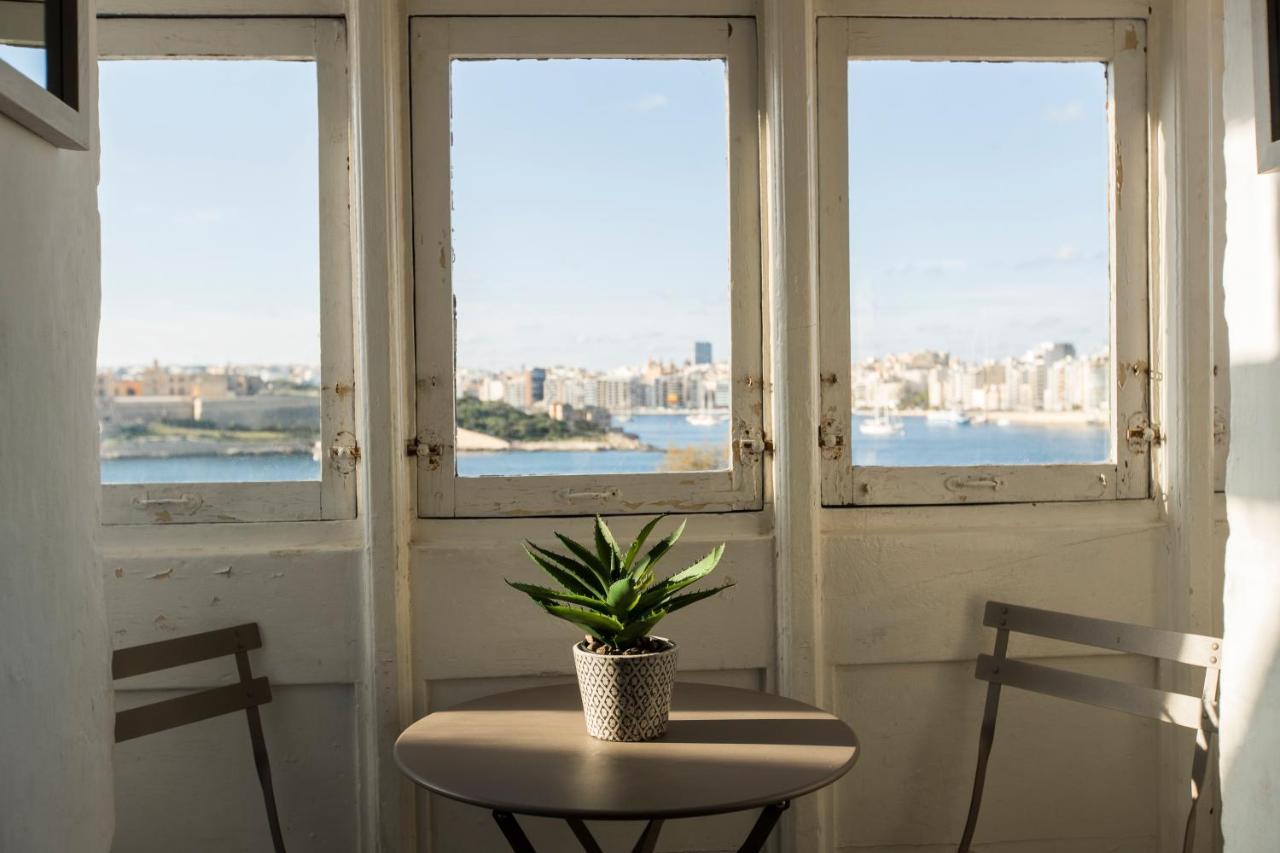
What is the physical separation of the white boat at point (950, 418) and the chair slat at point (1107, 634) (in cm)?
49

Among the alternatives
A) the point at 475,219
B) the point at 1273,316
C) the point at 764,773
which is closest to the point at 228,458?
the point at 475,219

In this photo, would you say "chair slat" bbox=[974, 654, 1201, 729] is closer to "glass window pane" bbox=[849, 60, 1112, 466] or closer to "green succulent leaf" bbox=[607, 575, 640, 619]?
"glass window pane" bbox=[849, 60, 1112, 466]

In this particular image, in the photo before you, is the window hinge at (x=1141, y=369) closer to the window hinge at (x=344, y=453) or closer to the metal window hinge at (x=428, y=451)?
the metal window hinge at (x=428, y=451)

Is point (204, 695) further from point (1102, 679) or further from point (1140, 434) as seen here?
point (1140, 434)

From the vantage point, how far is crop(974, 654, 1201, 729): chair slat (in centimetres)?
239

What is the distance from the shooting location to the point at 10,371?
166cm


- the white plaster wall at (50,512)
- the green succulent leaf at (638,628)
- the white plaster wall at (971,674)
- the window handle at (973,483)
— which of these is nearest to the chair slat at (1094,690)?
the white plaster wall at (971,674)

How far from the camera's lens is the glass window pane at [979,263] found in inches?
114

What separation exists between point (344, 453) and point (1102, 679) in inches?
76.3

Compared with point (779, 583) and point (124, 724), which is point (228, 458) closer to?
point (124, 724)

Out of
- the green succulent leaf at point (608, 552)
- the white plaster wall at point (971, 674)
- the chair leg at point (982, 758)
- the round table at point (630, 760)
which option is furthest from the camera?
the white plaster wall at point (971, 674)

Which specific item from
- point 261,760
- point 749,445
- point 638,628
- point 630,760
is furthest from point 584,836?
point 749,445

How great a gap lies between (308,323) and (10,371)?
1.15 metres

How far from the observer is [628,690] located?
2.08 m
